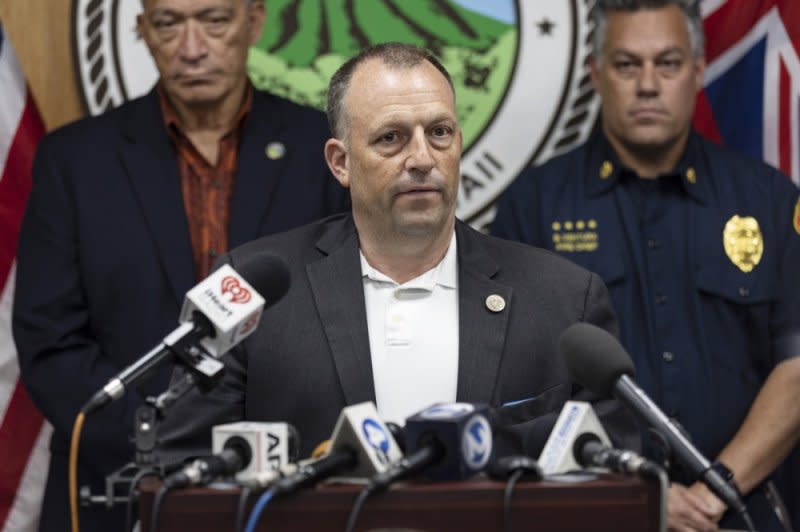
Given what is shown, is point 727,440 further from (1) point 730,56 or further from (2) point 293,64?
(2) point 293,64

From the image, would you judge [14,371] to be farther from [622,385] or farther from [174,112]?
[622,385]

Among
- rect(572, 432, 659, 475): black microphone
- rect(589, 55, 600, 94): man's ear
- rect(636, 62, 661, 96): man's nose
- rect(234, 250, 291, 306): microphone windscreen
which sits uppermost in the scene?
rect(589, 55, 600, 94): man's ear

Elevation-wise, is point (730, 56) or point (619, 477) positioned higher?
point (730, 56)

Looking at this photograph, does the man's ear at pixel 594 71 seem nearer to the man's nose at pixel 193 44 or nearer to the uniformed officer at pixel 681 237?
the uniformed officer at pixel 681 237

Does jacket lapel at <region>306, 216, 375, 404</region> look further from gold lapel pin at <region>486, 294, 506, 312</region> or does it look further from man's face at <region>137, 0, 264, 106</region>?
man's face at <region>137, 0, 264, 106</region>

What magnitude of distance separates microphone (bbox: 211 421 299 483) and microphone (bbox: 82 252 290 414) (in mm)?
127

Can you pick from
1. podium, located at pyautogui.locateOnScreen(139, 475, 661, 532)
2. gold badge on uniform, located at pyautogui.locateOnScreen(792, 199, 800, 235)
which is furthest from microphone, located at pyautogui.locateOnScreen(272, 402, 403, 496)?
gold badge on uniform, located at pyautogui.locateOnScreen(792, 199, 800, 235)

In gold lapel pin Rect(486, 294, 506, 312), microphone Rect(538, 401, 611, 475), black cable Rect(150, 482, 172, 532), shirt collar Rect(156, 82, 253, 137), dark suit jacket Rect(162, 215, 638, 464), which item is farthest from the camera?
shirt collar Rect(156, 82, 253, 137)

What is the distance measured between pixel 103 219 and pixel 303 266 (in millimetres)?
1107

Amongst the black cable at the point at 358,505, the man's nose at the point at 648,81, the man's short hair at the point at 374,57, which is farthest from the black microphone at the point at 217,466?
the man's nose at the point at 648,81

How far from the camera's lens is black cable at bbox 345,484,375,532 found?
2.51 m

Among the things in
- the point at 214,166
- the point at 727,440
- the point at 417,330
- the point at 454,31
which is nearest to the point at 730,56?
the point at 454,31

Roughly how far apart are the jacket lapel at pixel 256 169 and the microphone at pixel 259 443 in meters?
1.90

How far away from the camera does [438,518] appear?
8.45ft
